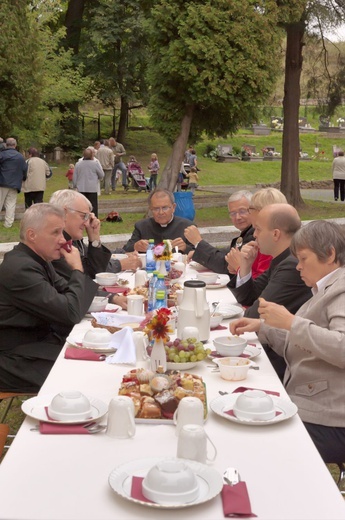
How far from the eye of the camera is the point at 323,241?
3.34 metres

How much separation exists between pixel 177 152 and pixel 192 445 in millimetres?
13223

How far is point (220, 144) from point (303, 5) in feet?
67.0

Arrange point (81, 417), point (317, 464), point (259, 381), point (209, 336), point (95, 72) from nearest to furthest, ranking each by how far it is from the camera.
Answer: point (317, 464) < point (81, 417) < point (259, 381) < point (209, 336) < point (95, 72)

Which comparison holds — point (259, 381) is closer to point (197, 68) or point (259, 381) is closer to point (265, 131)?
point (197, 68)

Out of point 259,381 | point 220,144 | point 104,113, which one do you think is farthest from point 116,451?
point 104,113

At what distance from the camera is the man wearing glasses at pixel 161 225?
7.10 m

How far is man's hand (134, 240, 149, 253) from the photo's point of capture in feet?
22.6

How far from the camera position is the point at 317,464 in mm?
2361

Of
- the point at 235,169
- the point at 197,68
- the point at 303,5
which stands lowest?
the point at 235,169

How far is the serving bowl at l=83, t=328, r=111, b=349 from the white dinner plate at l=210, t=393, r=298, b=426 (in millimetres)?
940

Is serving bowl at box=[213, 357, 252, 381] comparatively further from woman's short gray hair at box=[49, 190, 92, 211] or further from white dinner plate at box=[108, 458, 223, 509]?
woman's short gray hair at box=[49, 190, 92, 211]

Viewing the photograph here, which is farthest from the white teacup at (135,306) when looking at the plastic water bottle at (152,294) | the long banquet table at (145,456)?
the long banquet table at (145,456)

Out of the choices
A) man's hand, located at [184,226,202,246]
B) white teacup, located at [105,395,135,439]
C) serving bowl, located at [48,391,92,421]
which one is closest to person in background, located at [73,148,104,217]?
man's hand, located at [184,226,202,246]

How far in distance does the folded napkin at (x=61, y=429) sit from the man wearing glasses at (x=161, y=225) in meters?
4.43
